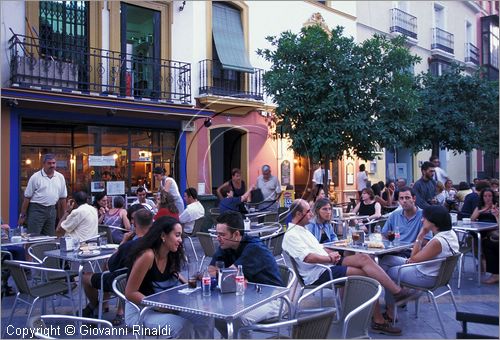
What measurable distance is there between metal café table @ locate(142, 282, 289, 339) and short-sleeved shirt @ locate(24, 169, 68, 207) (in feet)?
15.7

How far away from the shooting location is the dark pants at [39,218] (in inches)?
301

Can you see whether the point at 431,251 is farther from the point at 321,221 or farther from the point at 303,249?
the point at 321,221

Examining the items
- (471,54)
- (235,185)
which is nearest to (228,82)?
(235,185)

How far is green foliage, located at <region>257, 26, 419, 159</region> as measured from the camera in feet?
35.0

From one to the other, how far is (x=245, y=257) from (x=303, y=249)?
107 centimetres

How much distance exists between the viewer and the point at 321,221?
5.86m

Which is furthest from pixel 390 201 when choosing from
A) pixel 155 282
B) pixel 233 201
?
pixel 155 282

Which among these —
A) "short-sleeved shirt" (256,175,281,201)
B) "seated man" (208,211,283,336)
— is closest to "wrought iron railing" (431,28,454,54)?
"short-sleeved shirt" (256,175,281,201)

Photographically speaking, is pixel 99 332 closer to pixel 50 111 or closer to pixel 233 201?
pixel 233 201

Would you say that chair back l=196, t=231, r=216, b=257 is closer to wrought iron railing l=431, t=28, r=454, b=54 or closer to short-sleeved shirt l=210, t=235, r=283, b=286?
short-sleeved shirt l=210, t=235, r=283, b=286

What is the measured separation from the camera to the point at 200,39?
13070 mm

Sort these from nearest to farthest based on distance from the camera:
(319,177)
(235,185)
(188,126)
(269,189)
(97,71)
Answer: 1. (235,185)
2. (269,189)
3. (97,71)
4. (188,126)
5. (319,177)

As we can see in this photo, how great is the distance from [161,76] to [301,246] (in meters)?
8.57

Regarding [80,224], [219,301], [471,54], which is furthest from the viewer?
[471,54]
